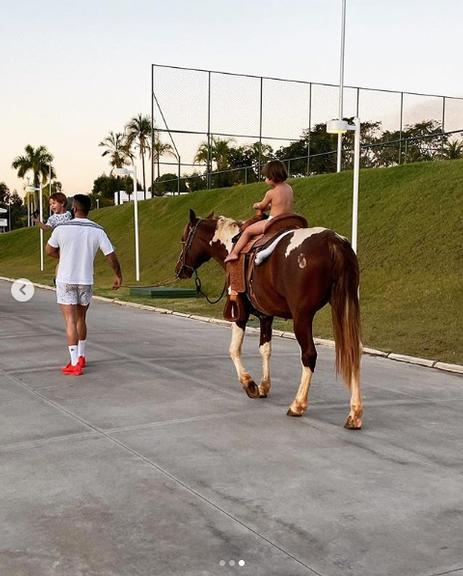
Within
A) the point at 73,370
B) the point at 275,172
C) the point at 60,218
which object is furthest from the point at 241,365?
the point at 60,218

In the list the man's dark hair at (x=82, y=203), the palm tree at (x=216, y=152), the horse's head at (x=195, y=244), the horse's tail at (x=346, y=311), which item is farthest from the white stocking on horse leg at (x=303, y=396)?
the palm tree at (x=216, y=152)

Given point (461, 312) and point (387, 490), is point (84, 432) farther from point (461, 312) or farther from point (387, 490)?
point (461, 312)

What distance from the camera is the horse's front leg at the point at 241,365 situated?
7.49m

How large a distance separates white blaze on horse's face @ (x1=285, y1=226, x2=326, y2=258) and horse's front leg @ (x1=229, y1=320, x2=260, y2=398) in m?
1.31

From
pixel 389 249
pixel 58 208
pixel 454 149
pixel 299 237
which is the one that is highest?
pixel 454 149

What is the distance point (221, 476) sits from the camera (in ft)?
16.1

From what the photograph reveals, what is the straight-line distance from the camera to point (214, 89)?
4194 cm

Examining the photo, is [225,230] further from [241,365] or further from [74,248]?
[74,248]

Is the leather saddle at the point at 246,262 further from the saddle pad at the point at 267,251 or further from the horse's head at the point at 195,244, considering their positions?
the horse's head at the point at 195,244

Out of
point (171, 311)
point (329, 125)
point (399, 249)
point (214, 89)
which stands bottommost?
point (171, 311)

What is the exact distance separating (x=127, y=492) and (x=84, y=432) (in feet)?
5.35

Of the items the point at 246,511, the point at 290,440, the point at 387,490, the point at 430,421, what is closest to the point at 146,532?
the point at 246,511

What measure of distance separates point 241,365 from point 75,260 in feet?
8.73

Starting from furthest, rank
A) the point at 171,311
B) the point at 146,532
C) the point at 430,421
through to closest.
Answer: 1. the point at 171,311
2. the point at 430,421
3. the point at 146,532
